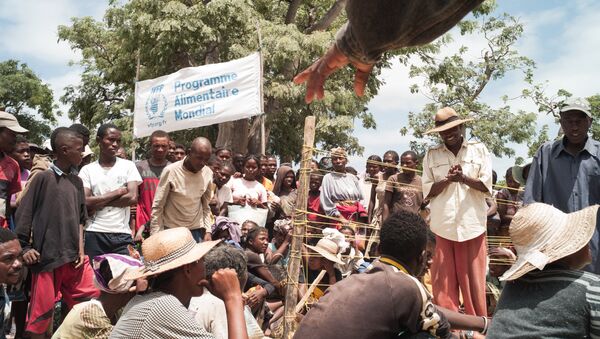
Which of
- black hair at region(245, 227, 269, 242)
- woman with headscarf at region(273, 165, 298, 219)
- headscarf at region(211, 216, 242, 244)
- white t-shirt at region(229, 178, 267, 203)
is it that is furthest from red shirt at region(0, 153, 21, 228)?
woman with headscarf at region(273, 165, 298, 219)

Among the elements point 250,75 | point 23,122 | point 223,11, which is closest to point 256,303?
point 250,75

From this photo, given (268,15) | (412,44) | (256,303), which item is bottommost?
(256,303)

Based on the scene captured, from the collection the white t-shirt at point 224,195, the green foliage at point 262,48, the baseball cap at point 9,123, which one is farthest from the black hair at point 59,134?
the green foliage at point 262,48

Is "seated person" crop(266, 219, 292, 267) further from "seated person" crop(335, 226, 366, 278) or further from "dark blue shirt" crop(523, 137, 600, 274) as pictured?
"dark blue shirt" crop(523, 137, 600, 274)

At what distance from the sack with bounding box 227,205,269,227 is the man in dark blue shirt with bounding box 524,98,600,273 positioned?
334 cm

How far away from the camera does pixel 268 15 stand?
58.0 ft

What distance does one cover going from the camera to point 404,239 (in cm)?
315

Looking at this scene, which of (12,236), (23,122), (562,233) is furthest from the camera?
(23,122)

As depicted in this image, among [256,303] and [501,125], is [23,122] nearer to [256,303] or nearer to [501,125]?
[501,125]

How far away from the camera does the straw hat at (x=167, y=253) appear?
295 cm

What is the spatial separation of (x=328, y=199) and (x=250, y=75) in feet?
8.34

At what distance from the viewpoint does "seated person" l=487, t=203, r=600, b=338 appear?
2404 millimetres

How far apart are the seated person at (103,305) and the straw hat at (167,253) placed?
0.73 meters

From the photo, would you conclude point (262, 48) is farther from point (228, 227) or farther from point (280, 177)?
point (228, 227)
